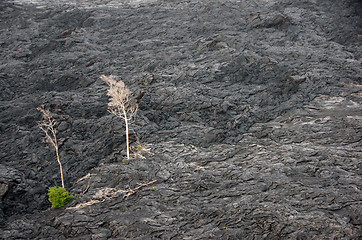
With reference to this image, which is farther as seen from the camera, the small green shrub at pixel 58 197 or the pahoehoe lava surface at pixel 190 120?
the small green shrub at pixel 58 197

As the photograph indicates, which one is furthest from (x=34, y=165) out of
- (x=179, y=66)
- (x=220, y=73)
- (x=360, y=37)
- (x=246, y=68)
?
(x=360, y=37)

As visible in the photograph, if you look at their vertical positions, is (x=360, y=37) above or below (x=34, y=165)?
above

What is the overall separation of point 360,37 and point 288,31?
754cm

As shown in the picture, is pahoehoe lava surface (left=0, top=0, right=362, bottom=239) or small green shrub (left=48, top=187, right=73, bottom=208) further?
small green shrub (left=48, top=187, right=73, bottom=208)

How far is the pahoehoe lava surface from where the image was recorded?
599 inches

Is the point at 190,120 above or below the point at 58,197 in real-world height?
above

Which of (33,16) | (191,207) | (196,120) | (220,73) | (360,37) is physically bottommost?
(191,207)

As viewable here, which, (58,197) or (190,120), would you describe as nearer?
(58,197)

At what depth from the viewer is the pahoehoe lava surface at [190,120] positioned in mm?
15219

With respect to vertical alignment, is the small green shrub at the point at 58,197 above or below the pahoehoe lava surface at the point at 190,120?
below

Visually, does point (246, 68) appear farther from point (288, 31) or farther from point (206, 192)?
point (206, 192)

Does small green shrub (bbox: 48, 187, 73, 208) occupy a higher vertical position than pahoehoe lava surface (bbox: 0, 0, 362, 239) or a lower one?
lower

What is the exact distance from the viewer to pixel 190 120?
78.8 ft

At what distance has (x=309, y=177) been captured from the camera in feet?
53.9
